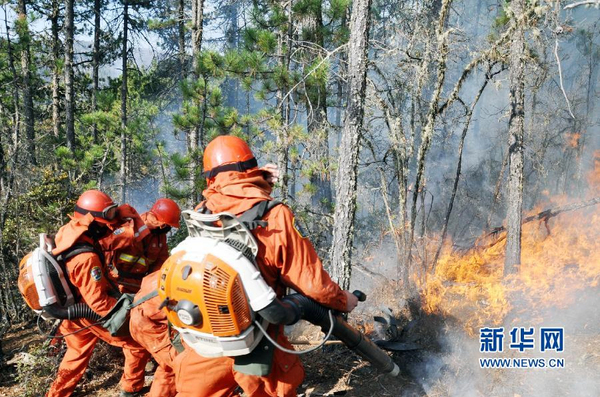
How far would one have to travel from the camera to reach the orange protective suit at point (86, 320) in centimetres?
408

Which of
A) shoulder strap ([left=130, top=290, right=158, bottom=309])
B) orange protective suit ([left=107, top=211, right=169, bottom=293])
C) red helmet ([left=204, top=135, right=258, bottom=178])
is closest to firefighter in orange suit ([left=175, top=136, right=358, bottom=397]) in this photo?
red helmet ([left=204, top=135, right=258, bottom=178])

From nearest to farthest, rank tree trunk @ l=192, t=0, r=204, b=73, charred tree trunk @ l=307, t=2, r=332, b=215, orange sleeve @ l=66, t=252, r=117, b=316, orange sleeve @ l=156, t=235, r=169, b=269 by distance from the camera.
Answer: orange sleeve @ l=66, t=252, r=117, b=316 → orange sleeve @ l=156, t=235, r=169, b=269 → charred tree trunk @ l=307, t=2, r=332, b=215 → tree trunk @ l=192, t=0, r=204, b=73

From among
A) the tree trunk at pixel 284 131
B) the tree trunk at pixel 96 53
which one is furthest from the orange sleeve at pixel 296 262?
the tree trunk at pixel 96 53

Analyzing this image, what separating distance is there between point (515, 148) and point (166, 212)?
5.98 metres

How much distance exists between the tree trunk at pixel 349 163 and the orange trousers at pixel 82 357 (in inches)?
92.4

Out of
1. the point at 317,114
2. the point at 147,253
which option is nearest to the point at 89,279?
the point at 147,253

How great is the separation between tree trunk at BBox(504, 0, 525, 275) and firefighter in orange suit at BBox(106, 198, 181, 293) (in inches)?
227

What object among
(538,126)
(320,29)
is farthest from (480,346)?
(538,126)

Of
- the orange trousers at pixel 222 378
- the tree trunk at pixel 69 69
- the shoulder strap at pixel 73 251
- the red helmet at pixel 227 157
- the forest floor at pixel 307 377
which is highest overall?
the tree trunk at pixel 69 69

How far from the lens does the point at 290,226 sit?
252cm

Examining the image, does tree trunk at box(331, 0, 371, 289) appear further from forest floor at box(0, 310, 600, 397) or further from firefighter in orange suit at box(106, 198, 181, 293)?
firefighter in orange suit at box(106, 198, 181, 293)

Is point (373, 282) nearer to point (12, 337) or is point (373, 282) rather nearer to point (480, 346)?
point (480, 346)

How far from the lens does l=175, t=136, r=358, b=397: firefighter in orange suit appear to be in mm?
2506

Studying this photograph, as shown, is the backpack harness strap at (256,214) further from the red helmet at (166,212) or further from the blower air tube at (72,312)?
the red helmet at (166,212)
